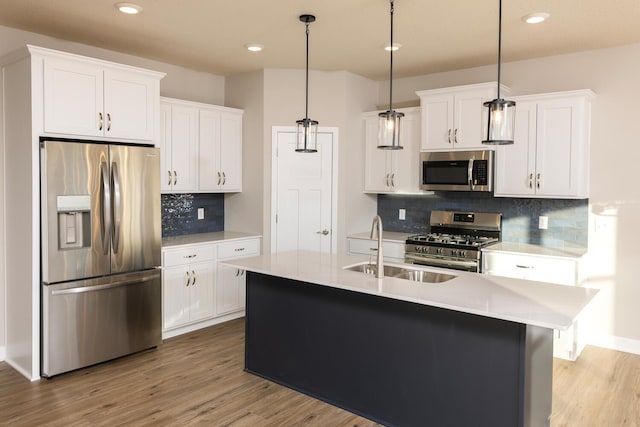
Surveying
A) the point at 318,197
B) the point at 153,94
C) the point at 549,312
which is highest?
the point at 153,94

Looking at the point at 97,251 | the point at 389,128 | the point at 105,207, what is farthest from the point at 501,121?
the point at 97,251

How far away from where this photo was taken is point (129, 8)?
3455mm

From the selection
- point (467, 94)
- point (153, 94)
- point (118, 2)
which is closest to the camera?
point (118, 2)

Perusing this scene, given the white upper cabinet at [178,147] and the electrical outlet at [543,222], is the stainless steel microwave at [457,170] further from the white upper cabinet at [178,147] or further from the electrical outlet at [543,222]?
the white upper cabinet at [178,147]

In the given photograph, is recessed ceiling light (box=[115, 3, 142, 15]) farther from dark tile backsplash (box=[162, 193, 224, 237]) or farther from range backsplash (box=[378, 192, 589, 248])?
range backsplash (box=[378, 192, 589, 248])

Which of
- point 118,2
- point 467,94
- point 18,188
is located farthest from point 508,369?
point 18,188

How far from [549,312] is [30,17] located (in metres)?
4.05

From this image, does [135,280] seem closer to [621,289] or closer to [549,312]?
[549,312]

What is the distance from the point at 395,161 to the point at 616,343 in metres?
2.71

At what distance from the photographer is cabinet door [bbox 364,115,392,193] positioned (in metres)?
5.43

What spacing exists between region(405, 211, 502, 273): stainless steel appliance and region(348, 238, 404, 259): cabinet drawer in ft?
0.49

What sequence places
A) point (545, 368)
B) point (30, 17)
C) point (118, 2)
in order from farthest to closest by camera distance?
point (30, 17) → point (118, 2) → point (545, 368)

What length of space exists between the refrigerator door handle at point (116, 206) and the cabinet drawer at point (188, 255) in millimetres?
607

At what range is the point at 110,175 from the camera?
383 centimetres
